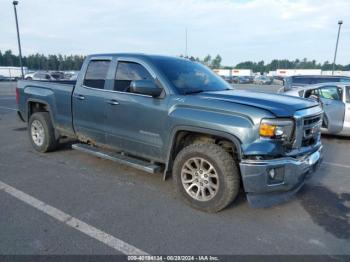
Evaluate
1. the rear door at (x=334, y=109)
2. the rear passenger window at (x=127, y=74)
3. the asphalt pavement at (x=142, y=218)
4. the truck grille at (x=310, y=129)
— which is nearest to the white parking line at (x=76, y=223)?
the asphalt pavement at (x=142, y=218)

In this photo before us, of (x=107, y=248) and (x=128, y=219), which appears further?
(x=128, y=219)

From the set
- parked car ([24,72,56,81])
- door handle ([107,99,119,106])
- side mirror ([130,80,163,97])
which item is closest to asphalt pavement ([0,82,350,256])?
door handle ([107,99,119,106])

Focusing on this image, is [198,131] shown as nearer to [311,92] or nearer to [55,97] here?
[55,97]

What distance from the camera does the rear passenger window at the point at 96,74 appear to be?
480cm

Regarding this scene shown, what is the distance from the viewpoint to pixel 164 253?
2.86 metres

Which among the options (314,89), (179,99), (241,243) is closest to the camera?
(241,243)

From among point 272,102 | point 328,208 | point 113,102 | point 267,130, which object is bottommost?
point 328,208

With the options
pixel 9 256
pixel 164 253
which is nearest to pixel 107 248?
pixel 164 253

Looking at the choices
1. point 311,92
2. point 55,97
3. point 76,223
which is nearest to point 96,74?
point 55,97

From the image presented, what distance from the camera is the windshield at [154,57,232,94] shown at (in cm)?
413

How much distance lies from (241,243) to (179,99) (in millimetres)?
1823

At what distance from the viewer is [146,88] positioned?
379 cm

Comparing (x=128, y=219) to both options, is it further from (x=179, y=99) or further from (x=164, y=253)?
(x=179, y=99)

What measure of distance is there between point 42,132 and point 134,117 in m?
2.68
